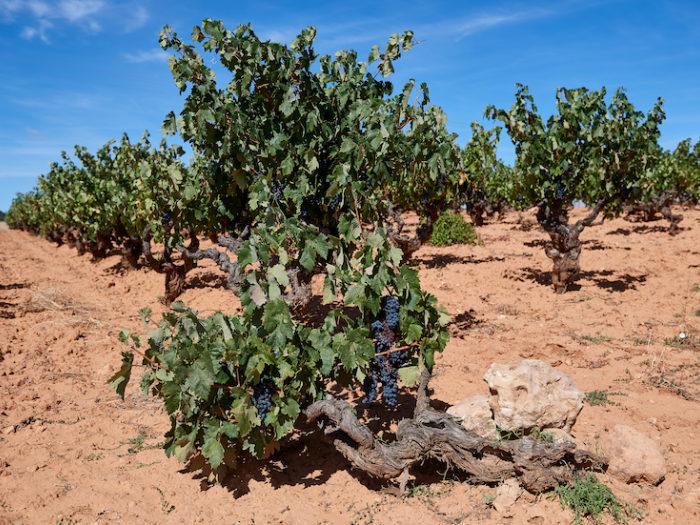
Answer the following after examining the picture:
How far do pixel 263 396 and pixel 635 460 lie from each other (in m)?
2.94

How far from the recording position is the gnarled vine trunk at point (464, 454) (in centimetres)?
343

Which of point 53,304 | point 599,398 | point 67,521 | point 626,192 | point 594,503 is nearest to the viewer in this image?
point 594,503

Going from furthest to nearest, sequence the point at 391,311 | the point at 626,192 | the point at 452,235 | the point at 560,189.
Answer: the point at 452,235 < the point at 626,192 < the point at 560,189 < the point at 391,311

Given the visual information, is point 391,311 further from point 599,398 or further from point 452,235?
point 452,235

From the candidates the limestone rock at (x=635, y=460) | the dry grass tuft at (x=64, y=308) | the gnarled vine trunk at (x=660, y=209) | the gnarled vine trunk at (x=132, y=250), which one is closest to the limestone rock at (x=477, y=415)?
the limestone rock at (x=635, y=460)

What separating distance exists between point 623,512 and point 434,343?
178 cm

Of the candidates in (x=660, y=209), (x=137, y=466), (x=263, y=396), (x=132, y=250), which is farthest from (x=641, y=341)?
(x=660, y=209)

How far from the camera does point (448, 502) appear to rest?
11.6 feet

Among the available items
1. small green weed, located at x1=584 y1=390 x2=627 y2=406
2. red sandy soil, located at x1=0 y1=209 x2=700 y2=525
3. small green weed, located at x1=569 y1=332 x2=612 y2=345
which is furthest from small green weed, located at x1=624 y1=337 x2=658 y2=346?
small green weed, located at x1=584 y1=390 x2=627 y2=406

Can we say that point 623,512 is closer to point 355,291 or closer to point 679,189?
point 355,291

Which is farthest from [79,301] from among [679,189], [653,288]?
[679,189]

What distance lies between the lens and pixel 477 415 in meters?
4.25

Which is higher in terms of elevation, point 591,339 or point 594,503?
point 591,339

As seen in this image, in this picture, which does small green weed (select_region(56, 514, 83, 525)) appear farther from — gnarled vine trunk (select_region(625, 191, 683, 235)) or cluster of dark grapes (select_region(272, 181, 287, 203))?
gnarled vine trunk (select_region(625, 191, 683, 235))
